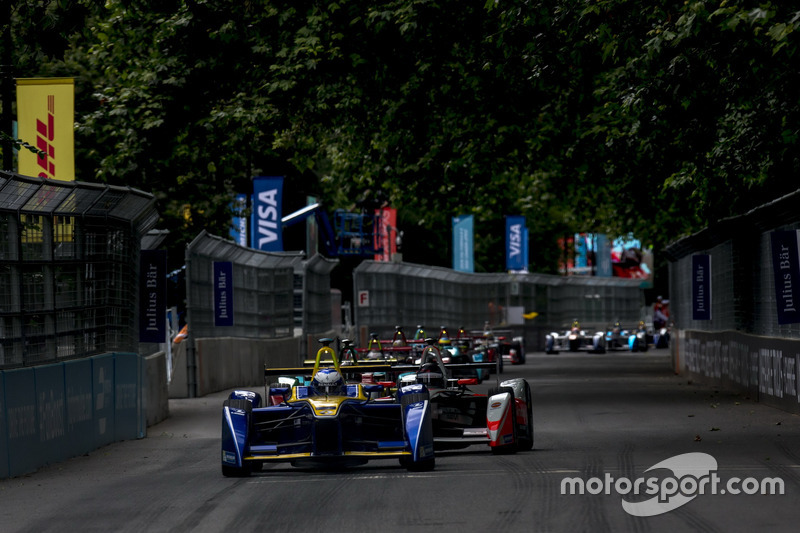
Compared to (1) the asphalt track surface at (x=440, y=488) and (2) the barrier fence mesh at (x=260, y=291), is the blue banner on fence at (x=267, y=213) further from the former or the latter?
(1) the asphalt track surface at (x=440, y=488)

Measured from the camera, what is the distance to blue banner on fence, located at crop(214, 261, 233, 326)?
27.2 metres

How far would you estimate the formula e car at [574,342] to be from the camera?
58.1 m

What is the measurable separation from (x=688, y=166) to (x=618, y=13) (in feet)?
18.2

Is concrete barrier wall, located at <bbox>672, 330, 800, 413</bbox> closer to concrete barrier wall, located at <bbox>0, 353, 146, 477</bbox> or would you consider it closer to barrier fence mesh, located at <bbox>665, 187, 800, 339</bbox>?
barrier fence mesh, located at <bbox>665, 187, 800, 339</bbox>

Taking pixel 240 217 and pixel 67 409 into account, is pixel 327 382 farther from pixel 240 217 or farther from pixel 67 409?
pixel 240 217

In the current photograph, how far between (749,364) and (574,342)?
116 ft

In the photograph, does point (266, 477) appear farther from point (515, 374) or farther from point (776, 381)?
point (515, 374)

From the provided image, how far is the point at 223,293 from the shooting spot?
2736 cm

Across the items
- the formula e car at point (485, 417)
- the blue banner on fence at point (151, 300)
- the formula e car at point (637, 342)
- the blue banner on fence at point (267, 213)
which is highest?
the blue banner on fence at point (267, 213)

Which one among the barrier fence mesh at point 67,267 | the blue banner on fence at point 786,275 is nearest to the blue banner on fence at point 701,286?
the blue banner on fence at point 786,275

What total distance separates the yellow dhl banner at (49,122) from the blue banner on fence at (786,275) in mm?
9410

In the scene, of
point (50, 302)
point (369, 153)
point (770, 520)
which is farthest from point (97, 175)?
point (770, 520)

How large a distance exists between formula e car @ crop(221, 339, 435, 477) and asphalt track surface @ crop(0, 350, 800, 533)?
19 cm

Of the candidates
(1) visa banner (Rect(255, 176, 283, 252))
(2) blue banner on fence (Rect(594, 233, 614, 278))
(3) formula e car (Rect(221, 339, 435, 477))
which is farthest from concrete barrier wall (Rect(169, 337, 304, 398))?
(2) blue banner on fence (Rect(594, 233, 614, 278))
